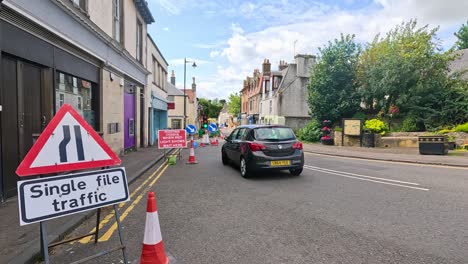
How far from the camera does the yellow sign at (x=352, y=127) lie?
18.8 meters

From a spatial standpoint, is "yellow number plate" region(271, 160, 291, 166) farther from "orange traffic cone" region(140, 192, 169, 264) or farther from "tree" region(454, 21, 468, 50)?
"tree" region(454, 21, 468, 50)

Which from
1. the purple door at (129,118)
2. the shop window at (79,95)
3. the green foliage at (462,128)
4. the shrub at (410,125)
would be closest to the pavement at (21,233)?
the shop window at (79,95)

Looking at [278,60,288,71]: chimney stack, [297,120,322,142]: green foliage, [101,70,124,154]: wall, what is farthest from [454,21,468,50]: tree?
[101,70,124,154]: wall

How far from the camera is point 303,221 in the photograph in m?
4.68

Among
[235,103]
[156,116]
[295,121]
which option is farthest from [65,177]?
[235,103]

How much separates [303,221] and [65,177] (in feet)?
11.6

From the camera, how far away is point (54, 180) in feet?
9.71

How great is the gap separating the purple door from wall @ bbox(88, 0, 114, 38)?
11.8 feet

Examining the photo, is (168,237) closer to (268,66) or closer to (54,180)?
(54,180)

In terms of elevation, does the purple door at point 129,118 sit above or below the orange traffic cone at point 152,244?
above

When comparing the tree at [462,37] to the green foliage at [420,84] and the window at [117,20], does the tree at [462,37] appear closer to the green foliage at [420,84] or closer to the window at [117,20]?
the green foliage at [420,84]

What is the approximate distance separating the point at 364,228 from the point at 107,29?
11308 millimetres

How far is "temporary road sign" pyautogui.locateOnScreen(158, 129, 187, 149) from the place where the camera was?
1255cm

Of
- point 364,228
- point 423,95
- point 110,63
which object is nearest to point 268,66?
point 423,95
